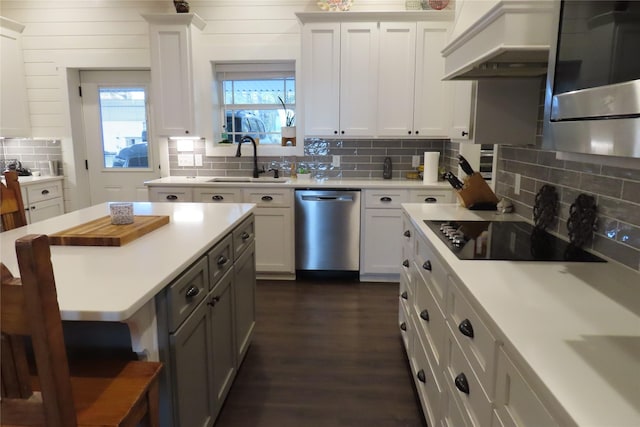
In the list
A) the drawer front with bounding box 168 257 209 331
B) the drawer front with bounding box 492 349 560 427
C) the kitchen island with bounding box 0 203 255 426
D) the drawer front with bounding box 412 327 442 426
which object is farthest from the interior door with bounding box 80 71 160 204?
the drawer front with bounding box 492 349 560 427

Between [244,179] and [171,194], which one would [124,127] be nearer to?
[171,194]

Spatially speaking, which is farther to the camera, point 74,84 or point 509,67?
point 74,84

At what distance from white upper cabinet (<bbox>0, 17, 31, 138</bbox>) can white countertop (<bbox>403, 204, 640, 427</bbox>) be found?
4751mm

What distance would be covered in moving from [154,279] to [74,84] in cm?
423

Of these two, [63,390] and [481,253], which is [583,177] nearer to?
[481,253]

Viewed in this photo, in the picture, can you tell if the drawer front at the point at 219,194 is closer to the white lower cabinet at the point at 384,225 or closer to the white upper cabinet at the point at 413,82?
the white lower cabinet at the point at 384,225

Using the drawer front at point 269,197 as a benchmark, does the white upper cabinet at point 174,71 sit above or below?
above

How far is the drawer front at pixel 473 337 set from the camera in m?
1.14

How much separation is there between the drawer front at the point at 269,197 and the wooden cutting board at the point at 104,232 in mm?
1807

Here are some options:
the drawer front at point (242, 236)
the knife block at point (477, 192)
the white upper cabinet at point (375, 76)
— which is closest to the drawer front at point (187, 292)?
the drawer front at point (242, 236)

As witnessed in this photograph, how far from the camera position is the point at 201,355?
5.87 ft

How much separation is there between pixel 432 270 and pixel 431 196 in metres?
2.11

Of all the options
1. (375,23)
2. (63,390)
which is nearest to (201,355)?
(63,390)

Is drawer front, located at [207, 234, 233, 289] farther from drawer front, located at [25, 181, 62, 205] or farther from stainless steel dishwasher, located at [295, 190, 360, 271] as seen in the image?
drawer front, located at [25, 181, 62, 205]
